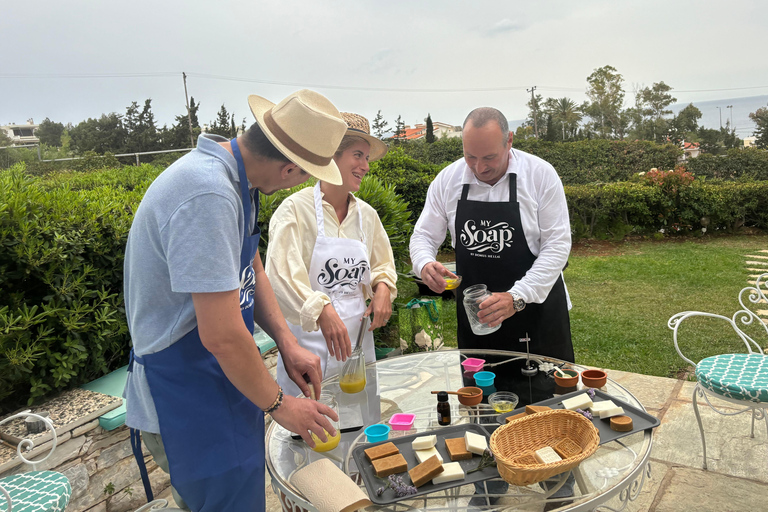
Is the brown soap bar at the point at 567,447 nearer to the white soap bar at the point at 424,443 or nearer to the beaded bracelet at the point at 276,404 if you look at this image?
the white soap bar at the point at 424,443

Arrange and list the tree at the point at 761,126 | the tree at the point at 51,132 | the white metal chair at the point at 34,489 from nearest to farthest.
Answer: the white metal chair at the point at 34,489 → the tree at the point at 761,126 → the tree at the point at 51,132

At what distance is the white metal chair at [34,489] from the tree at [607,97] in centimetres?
3740

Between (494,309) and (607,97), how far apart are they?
1457 inches

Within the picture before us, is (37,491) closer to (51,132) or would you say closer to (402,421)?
(402,421)

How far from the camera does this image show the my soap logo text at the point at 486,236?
264 centimetres

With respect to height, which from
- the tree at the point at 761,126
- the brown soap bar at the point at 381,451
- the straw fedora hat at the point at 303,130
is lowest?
the brown soap bar at the point at 381,451

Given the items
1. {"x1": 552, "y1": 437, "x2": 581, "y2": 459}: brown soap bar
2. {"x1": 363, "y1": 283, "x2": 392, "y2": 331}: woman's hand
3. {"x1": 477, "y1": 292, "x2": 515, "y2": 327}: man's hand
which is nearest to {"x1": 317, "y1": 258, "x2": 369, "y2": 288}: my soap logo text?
{"x1": 363, "y1": 283, "x2": 392, "y2": 331}: woman's hand

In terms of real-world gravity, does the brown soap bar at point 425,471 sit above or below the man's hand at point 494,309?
below

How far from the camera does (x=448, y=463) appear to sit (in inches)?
59.9

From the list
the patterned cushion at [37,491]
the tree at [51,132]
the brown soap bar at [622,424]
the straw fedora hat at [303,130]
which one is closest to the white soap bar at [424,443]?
the brown soap bar at [622,424]

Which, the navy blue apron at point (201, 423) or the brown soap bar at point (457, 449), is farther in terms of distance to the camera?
the brown soap bar at point (457, 449)

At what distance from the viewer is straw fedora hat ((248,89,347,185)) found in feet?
4.66

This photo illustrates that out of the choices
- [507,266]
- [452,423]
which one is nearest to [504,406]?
[452,423]

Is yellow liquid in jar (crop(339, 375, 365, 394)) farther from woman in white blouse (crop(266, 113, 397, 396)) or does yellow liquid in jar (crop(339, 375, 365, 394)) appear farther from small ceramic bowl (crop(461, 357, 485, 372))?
small ceramic bowl (crop(461, 357, 485, 372))
